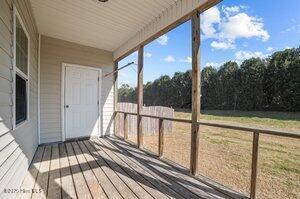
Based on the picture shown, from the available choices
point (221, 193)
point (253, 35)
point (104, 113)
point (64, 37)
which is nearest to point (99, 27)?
point (64, 37)

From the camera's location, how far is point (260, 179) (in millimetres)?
3289

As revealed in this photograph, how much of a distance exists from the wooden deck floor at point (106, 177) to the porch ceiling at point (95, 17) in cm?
259

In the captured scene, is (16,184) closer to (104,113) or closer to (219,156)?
(104,113)

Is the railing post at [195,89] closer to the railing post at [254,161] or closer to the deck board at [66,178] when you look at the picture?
the railing post at [254,161]

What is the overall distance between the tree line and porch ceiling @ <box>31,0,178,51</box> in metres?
9.71

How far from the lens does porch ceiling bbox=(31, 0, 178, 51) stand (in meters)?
3.08

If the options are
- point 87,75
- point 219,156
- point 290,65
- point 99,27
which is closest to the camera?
point 99,27

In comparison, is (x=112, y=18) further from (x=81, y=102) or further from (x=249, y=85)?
(x=249, y=85)

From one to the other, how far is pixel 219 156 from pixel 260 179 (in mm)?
1329

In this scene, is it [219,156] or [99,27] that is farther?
[219,156]

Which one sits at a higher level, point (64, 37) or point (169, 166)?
point (64, 37)

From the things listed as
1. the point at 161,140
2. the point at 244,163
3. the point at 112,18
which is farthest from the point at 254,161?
the point at 112,18

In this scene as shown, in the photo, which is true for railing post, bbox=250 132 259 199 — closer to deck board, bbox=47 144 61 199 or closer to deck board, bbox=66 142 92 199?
deck board, bbox=66 142 92 199

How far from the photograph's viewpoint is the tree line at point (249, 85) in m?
10.2
